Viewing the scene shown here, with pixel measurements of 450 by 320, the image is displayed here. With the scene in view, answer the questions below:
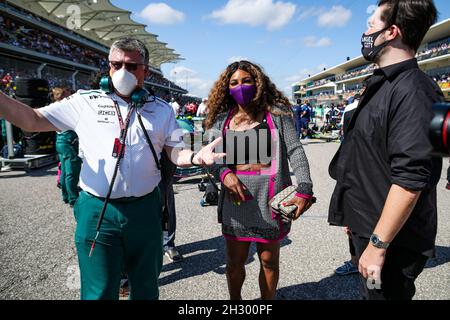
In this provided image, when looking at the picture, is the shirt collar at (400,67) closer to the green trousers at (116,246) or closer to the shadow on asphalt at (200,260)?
the green trousers at (116,246)

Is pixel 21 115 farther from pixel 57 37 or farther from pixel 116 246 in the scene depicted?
pixel 57 37

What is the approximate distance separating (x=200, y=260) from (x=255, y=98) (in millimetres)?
2118

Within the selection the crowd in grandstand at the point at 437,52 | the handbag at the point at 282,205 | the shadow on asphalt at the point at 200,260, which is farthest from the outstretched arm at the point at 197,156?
the crowd in grandstand at the point at 437,52

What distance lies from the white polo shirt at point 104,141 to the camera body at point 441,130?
4.57ft

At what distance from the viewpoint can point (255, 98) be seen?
2105mm

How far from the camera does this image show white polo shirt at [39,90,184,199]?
1.68 meters

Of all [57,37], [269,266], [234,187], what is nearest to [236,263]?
[269,266]

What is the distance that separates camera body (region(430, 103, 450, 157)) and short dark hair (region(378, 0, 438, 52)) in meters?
0.52

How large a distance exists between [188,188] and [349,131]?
17.4ft

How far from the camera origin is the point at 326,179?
7328 mm

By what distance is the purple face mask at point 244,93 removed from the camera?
2.06 metres

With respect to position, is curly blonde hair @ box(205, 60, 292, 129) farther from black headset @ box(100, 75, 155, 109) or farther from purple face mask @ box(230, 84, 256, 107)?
black headset @ box(100, 75, 155, 109)

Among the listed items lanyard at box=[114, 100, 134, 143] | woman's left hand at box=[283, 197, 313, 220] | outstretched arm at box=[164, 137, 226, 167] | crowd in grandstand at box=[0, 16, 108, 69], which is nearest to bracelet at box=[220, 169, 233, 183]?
outstretched arm at box=[164, 137, 226, 167]
